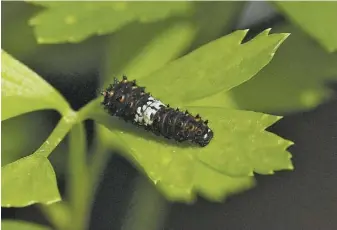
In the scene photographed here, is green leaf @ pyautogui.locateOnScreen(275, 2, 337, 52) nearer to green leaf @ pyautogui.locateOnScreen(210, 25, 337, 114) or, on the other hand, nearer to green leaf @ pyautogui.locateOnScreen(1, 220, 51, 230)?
green leaf @ pyautogui.locateOnScreen(210, 25, 337, 114)

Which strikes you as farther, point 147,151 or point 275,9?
point 275,9

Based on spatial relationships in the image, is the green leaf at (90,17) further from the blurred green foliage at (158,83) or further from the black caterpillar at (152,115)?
the black caterpillar at (152,115)

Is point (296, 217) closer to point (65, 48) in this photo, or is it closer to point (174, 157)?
point (174, 157)

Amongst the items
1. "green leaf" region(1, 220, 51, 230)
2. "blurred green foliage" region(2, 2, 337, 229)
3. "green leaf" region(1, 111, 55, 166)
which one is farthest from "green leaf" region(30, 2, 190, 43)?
"green leaf" region(1, 220, 51, 230)

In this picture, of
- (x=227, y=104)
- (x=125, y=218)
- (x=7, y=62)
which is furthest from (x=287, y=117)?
(x=7, y=62)

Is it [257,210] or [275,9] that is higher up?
[275,9]

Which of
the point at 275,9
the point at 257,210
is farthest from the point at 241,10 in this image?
the point at 257,210
